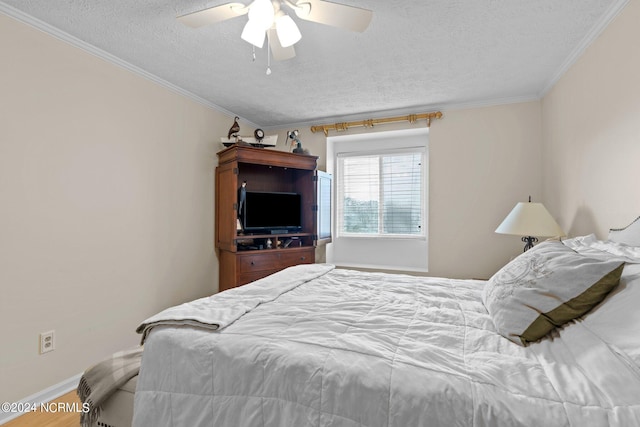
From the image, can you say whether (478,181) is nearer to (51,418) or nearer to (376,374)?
(376,374)

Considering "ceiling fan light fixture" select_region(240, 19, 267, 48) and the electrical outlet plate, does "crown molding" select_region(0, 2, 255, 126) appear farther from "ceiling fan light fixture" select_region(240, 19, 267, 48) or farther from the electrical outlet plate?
the electrical outlet plate

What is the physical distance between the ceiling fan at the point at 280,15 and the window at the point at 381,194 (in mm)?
2565

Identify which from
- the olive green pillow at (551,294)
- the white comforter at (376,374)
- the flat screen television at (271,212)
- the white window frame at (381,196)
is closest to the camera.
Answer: the white comforter at (376,374)

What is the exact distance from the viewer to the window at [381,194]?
3980 mm

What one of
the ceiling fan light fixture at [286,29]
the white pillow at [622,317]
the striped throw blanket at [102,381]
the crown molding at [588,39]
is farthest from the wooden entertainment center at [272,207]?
the white pillow at [622,317]

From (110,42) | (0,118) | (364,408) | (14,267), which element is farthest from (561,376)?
(110,42)

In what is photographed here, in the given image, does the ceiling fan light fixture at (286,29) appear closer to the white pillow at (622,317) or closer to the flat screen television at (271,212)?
the white pillow at (622,317)

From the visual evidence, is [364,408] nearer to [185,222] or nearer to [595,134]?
[595,134]

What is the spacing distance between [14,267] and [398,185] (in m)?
3.72

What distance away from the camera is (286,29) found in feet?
5.34

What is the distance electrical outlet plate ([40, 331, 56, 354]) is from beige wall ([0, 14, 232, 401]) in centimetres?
3

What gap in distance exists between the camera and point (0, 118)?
179cm

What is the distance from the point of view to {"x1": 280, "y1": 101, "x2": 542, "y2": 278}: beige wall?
320cm

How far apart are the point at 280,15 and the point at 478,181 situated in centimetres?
269
